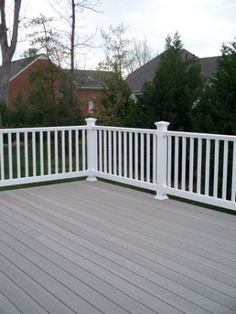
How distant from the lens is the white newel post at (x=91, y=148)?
6.18 metres

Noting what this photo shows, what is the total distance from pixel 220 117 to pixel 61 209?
2.51 m

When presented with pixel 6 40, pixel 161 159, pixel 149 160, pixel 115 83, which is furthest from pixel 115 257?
pixel 6 40

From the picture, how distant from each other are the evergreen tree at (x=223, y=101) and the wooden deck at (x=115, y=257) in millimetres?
1363

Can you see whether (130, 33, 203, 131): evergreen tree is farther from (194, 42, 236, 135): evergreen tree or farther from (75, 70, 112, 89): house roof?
(75, 70, 112, 89): house roof

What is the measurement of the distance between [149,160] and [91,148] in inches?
51.9

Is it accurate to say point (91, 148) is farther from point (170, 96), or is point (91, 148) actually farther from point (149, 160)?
point (170, 96)

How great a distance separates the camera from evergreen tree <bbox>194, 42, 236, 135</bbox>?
541cm

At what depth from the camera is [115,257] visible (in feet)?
10.5

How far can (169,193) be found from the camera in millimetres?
4992

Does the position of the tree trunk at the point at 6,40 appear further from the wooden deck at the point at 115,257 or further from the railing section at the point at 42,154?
the wooden deck at the point at 115,257

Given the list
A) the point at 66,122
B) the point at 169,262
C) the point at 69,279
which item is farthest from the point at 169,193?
the point at 66,122

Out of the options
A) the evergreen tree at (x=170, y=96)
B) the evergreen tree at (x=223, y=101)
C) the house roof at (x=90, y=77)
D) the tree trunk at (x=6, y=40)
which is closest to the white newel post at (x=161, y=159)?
the evergreen tree at (x=223, y=101)

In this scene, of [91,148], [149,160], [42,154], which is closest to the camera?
[149,160]

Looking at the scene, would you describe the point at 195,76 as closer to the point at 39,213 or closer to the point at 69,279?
the point at 39,213
